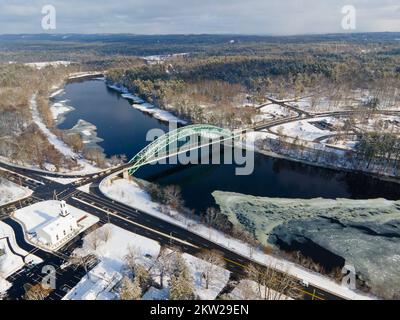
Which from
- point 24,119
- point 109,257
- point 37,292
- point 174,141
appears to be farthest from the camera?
point 24,119

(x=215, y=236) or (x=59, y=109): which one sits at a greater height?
(x=59, y=109)

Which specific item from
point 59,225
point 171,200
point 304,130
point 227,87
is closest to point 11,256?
point 59,225

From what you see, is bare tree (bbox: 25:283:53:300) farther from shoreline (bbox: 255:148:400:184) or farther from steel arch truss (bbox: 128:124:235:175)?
shoreline (bbox: 255:148:400:184)

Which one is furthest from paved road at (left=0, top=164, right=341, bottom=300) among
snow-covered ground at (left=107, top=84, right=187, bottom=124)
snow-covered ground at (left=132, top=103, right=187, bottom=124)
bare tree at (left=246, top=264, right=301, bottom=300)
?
snow-covered ground at (left=107, top=84, right=187, bottom=124)

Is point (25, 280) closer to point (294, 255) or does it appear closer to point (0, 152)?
point (294, 255)

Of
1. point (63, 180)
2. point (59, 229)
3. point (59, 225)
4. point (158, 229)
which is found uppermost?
point (63, 180)

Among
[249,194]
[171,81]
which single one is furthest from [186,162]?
[171,81]

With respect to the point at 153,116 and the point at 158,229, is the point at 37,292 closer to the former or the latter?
the point at 158,229
